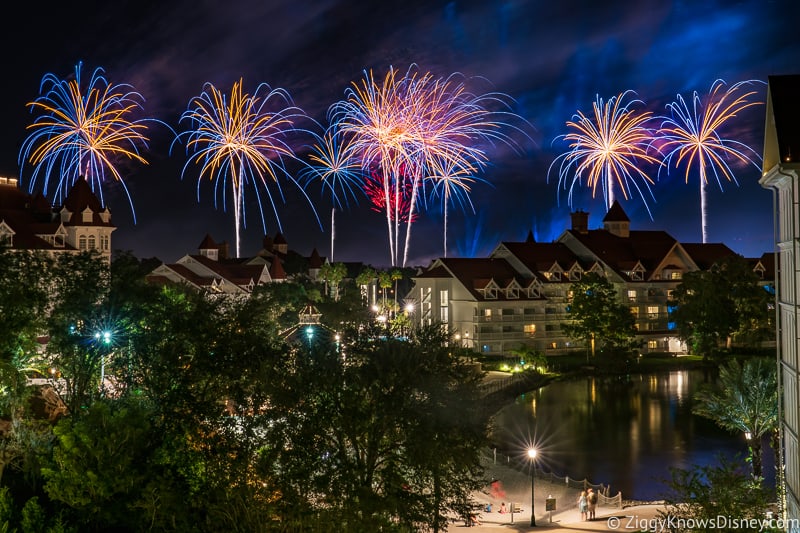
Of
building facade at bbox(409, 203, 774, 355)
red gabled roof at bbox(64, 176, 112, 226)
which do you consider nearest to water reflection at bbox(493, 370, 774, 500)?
building facade at bbox(409, 203, 774, 355)

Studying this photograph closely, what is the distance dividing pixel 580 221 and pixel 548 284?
13183 millimetres

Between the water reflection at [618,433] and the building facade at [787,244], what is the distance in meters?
14.1

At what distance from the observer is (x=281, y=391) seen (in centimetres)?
2197

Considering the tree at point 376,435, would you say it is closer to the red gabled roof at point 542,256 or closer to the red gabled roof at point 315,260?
the red gabled roof at point 542,256

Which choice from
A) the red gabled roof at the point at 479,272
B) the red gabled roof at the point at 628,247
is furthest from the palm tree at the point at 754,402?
the red gabled roof at the point at 628,247

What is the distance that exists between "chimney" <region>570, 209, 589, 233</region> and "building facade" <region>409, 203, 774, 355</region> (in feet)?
0.36

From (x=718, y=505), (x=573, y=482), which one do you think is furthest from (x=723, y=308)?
(x=718, y=505)

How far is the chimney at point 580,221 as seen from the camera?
85250 millimetres

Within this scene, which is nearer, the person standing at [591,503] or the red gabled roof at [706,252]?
the person standing at [591,503]

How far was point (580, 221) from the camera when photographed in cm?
8562

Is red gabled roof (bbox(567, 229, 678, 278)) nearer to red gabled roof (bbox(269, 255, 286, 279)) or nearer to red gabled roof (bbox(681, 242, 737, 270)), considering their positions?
red gabled roof (bbox(681, 242, 737, 270))

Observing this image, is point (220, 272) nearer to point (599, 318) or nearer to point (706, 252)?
point (599, 318)

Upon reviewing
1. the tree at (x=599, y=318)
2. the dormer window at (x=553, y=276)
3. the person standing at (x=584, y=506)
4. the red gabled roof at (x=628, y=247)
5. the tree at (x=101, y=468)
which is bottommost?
the person standing at (x=584, y=506)

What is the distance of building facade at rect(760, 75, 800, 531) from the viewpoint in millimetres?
19016
